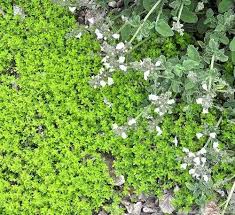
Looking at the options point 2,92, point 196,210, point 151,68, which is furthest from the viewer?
point 2,92

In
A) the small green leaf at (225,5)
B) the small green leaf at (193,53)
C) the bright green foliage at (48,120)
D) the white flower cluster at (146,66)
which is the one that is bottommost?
the bright green foliage at (48,120)

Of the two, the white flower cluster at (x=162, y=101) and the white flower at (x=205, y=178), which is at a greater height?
the white flower cluster at (x=162, y=101)

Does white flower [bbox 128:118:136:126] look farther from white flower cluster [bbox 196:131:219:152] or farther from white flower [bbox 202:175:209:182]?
white flower [bbox 202:175:209:182]

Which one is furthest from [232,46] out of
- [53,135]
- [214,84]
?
[53,135]

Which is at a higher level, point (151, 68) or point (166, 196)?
point (151, 68)

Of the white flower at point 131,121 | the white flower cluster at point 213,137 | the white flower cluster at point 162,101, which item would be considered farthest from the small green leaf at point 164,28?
the white flower cluster at point 213,137

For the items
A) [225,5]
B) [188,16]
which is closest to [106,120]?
[188,16]

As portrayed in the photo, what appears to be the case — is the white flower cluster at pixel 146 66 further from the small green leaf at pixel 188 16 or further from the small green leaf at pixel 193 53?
the small green leaf at pixel 188 16

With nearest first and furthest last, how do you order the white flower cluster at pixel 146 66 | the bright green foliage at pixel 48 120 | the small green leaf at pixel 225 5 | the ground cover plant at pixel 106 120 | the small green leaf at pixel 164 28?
1. the white flower cluster at pixel 146 66
2. the small green leaf at pixel 164 28
3. the small green leaf at pixel 225 5
4. the ground cover plant at pixel 106 120
5. the bright green foliage at pixel 48 120

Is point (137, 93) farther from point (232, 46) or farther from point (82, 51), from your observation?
point (232, 46)
